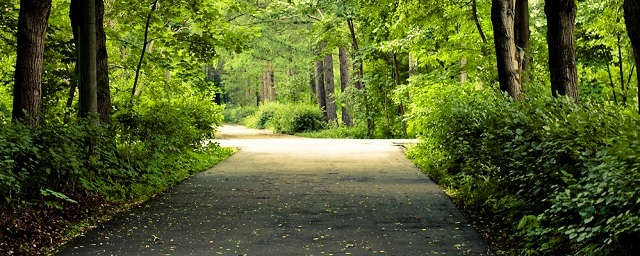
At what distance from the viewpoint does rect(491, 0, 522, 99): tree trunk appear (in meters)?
15.3

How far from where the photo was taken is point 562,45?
12328mm

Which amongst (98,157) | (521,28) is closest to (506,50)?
(521,28)

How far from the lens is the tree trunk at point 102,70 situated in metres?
13.9

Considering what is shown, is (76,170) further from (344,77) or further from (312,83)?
(312,83)

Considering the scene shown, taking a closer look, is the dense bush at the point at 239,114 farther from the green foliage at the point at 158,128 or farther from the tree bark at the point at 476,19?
the green foliage at the point at 158,128

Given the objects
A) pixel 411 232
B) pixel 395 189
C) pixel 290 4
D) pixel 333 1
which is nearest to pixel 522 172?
pixel 411 232

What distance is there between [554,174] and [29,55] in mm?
7196

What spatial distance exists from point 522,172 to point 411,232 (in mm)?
1387

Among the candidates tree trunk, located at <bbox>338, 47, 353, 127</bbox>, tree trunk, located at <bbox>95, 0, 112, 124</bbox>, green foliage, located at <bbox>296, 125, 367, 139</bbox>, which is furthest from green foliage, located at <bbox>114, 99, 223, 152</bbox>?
tree trunk, located at <bbox>338, 47, 353, 127</bbox>

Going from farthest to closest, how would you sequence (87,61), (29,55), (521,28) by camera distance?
(521,28) → (87,61) → (29,55)

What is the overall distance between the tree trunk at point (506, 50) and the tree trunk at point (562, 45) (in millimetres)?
2755

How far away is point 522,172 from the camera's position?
821 centimetres

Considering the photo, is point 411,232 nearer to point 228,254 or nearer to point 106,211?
point 228,254

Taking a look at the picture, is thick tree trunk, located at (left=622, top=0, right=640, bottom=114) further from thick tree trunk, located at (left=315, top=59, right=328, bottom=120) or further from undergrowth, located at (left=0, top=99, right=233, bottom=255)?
thick tree trunk, located at (left=315, top=59, right=328, bottom=120)
